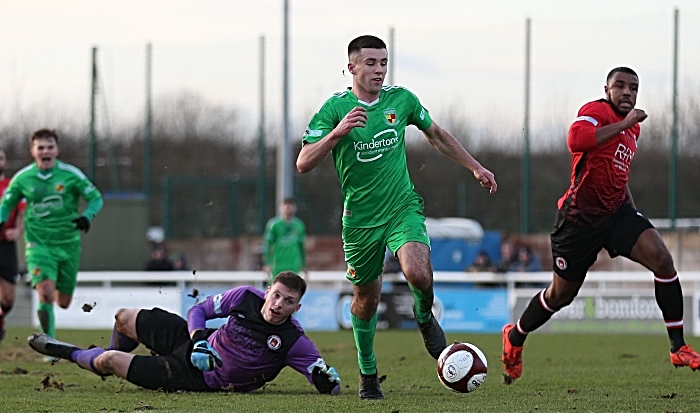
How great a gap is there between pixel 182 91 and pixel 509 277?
9737mm

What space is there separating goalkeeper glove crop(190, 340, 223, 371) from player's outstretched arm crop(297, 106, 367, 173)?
1.44 m

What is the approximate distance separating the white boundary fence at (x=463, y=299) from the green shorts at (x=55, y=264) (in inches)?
204

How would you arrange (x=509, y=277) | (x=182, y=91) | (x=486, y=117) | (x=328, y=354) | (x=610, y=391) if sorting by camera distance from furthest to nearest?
(x=182, y=91)
(x=486, y=117)
(x=509, y=277)
(x=328, y=354)
(x=610, y=391)

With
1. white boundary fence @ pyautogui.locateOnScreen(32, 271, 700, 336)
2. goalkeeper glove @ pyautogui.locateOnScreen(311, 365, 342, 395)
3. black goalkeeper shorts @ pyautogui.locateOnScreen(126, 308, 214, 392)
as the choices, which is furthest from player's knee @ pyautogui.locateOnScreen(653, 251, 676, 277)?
white boundary fence @ pyautogui.locateOnScreen(32, 271, 700, 336)

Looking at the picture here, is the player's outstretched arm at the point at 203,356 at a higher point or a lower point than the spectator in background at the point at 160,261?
higher

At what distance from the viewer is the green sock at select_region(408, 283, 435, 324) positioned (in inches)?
310

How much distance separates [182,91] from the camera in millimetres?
25922

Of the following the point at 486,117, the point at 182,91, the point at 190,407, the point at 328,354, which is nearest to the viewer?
the point at 190,407

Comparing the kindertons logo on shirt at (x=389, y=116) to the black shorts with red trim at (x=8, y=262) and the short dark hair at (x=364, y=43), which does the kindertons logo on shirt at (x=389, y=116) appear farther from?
the black shorts with red trim at (x=8, y=262)

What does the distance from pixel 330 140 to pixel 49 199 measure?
221 inches

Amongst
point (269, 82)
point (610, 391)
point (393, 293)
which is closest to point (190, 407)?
point (610, 391)

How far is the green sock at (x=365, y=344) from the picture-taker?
8.28 metres

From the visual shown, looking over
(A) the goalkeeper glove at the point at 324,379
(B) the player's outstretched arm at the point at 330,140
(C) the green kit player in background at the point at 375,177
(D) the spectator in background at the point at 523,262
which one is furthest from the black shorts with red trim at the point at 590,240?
(D) the spectator in background at the point at 523,262

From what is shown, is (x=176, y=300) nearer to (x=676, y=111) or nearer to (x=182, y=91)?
(x=182, y=91)
